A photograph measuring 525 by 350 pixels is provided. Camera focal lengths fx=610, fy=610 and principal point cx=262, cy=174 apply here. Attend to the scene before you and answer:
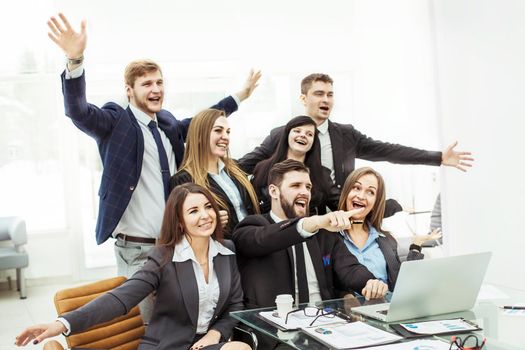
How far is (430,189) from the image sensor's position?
24.2 feet

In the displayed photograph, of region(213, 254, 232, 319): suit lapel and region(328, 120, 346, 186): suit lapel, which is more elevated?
region(328, 120, 346, 186): suit lapel

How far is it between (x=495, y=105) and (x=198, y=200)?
9.61 feet

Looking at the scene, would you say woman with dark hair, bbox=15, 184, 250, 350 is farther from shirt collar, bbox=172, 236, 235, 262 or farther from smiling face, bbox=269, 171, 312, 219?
smiling face, bbox=269, 171, 312, 219

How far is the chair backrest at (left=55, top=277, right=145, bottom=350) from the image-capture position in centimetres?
271

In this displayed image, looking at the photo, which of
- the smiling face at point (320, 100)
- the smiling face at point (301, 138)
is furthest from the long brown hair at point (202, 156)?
the smiling face at point (320, 100)

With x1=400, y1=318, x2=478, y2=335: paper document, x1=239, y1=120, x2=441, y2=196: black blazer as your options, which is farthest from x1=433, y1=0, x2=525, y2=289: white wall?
x1=400, y1=318, x2=478, y2=335: paper document

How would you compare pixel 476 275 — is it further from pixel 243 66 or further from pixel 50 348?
pixel 243 66

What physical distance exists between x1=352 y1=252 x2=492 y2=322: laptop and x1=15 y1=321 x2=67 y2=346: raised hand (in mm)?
1189

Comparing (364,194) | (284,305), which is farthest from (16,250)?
(284,305)

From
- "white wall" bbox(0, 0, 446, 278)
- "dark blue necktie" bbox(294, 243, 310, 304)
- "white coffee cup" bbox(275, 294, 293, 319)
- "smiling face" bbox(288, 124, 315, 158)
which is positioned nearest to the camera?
"white coffee cup" bbox(275, 294, 293, 319)

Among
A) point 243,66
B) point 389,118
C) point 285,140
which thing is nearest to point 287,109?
point 243,66

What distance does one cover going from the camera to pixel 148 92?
10.5 feet

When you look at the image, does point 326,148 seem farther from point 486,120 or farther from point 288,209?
point 486,120

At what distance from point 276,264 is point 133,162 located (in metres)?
0.91
